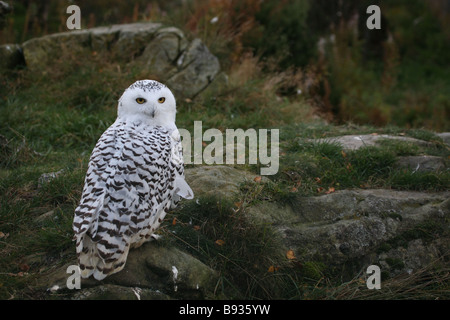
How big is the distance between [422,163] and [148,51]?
16.4 ft

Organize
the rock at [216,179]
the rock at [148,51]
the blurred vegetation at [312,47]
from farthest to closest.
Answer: the blurred vegetation at [312,47] → the rock at [148,51] → the rock at [216,179]

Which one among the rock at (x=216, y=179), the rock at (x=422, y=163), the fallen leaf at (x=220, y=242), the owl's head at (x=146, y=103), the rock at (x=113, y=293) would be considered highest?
the owl's head at (x=146, y=103)

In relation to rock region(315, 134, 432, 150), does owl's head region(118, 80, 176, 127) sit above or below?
above

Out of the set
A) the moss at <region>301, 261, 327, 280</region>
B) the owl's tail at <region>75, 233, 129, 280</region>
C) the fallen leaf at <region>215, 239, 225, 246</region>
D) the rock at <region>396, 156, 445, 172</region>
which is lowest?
the moss at <region>301, 261, 327, 280</region>

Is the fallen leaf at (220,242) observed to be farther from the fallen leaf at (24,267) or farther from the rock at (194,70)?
the rock at (194,70)

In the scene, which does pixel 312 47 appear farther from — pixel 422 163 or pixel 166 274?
pixel 166 274

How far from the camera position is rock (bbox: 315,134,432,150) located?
515 centimetres

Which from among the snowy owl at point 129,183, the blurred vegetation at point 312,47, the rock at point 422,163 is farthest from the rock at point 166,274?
the blurred vegetation at point 312,47

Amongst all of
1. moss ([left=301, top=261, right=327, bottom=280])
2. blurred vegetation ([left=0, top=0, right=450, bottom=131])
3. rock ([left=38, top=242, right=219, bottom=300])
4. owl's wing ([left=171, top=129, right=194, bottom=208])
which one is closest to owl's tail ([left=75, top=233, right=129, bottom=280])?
rock ([left=38, top=242, right=219, bottom=300])

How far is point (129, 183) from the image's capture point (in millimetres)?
2883

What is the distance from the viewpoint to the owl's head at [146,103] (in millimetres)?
3217

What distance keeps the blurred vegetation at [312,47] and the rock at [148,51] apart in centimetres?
53

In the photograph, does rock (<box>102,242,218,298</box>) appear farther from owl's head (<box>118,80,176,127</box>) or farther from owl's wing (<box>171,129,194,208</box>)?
owl's head (<box>118,80,176,127</box>)
